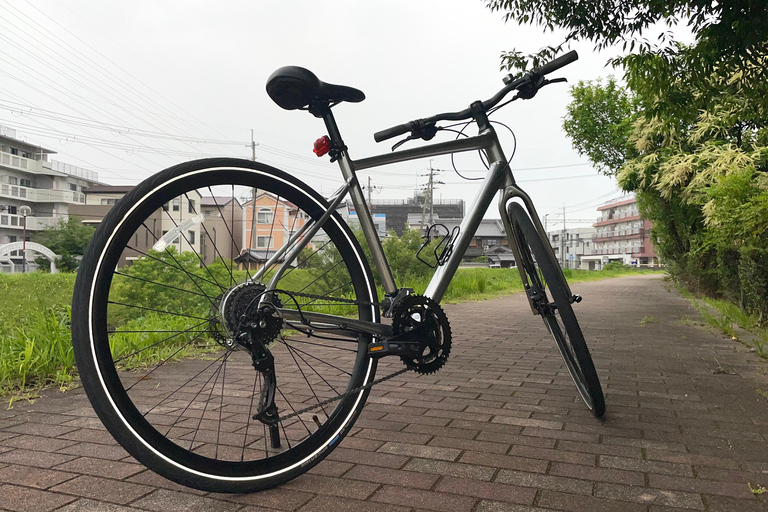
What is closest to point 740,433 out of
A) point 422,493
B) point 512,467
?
point 512,467

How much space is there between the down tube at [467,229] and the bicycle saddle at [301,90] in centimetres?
72

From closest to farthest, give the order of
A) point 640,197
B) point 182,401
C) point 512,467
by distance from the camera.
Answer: point 512,467
point 182,401
point 640,197

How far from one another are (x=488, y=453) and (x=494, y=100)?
145cm

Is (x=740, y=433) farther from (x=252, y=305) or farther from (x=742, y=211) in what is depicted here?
(x=742, y=211)

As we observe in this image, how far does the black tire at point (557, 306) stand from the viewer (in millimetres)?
2637

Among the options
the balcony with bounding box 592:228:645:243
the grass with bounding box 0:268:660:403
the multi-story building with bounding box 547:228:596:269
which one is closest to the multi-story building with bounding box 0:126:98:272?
the grass with bounding box 0:268:660:403

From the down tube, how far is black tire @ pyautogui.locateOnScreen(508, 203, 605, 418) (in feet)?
0.55


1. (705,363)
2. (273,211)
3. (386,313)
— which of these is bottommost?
(705,363)

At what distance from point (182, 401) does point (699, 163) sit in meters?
10.2

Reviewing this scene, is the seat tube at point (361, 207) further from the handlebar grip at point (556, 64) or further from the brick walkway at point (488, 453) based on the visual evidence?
the handlebar grip at point (556, 64)

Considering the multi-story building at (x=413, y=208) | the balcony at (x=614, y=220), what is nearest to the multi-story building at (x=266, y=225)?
the multi-story building at (x=413, y=208)

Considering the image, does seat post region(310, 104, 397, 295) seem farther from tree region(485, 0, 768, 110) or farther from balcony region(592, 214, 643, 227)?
balcony region(592, 214, 643, 227)

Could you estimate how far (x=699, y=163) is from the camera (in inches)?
414

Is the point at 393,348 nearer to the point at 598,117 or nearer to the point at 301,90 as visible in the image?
the point at 301,90
